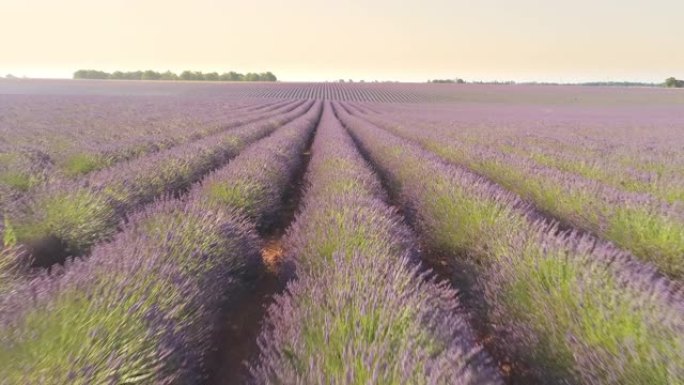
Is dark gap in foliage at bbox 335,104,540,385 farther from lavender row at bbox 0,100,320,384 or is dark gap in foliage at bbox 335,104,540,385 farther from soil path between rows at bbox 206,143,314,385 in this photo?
lavender row at bbox 0,100,320,384

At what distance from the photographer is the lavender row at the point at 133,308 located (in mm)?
1464

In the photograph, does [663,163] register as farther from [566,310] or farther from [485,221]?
[566,310]

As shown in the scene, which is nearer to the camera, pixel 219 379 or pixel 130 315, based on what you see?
pixel 130 315

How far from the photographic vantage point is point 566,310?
2043mm

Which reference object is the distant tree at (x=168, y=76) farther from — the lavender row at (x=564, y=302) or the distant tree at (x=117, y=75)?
the lavender row at (x=564, y=302)

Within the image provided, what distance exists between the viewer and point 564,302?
2133 millimetres

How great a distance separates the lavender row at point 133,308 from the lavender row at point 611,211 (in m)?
3.22

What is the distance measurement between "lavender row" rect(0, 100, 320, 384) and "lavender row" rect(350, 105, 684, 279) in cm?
322

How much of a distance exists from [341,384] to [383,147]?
26.1ft

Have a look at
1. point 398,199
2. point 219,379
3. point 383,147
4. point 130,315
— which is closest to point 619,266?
point 219,379

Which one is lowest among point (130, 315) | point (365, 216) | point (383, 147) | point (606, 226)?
point (383, 147)

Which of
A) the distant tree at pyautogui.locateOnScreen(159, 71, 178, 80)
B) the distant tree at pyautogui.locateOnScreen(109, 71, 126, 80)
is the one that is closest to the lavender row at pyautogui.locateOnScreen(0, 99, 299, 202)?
the distant tree at pyautogui.locateOnScreen(159, 71, 178, 80)

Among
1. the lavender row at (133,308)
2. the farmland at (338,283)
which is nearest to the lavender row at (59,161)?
the farmland at (338,283)

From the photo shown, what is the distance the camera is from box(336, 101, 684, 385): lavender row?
1.70 metres
